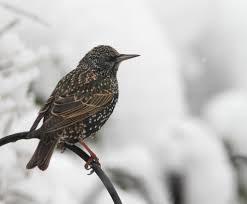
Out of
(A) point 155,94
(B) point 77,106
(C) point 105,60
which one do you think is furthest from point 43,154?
(A) point 155,94

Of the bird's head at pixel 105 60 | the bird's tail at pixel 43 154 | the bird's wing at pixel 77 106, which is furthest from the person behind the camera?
the bird's head at pixel 105 60

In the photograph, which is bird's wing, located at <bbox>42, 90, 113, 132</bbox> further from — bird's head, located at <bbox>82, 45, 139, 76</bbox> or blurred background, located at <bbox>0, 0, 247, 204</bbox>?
blurred background, located at <bbox>0, 0, 247, 204</bbox>

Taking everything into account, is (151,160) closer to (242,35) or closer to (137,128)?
(137,128)

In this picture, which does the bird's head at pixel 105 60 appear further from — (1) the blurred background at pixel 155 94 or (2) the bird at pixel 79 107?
(1) the blurred background at pixel 155 94

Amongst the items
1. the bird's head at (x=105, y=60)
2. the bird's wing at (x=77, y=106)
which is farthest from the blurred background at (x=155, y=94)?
the bird's wing at (x=77, y=106)

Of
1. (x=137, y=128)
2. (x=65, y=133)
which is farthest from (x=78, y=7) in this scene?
(x=65, y=133)

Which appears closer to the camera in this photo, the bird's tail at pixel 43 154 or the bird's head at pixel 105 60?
the bird's tail at pixel 43 154
